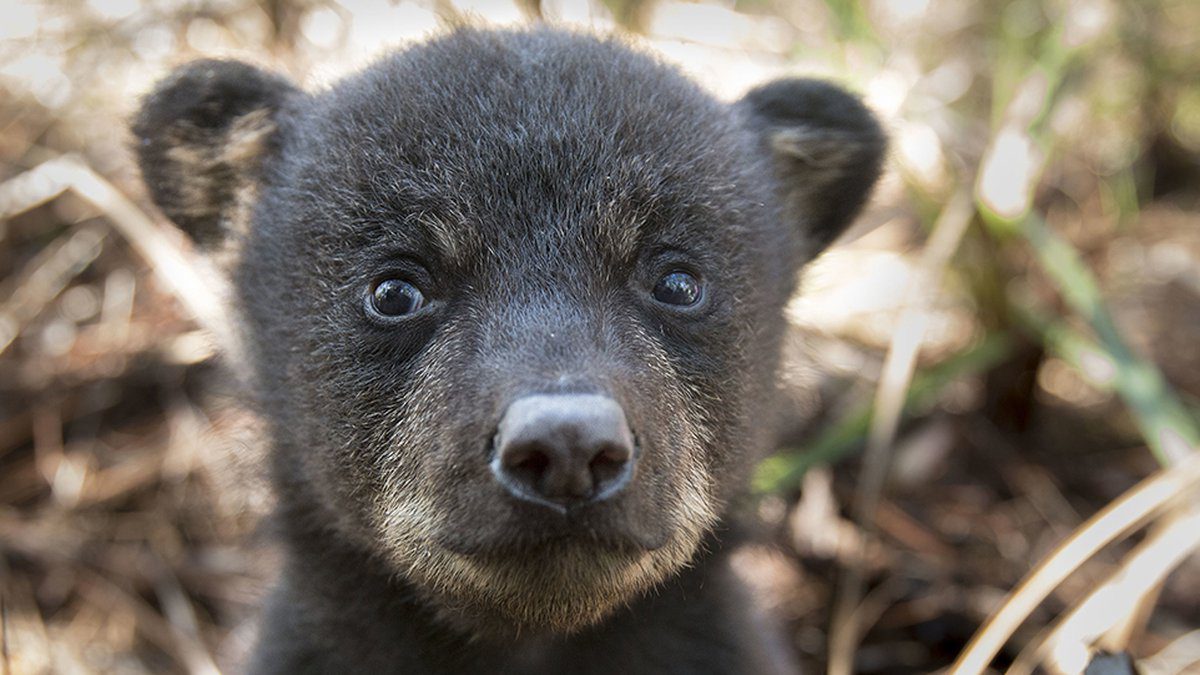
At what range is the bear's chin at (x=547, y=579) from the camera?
103 inches

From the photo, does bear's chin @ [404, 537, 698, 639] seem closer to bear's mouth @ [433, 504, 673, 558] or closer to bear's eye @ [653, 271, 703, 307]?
bear's mouth @ [433, 504, 673, 558]

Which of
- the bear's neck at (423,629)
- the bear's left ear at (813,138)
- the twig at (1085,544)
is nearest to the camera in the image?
the bear's neck at (423,629)

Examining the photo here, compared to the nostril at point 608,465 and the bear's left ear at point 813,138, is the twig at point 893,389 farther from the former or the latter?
the nostril at point 608,465

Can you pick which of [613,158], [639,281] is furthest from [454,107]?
[639,281]

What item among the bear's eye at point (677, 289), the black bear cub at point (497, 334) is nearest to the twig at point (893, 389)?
the black bear cub at point (497, 334)

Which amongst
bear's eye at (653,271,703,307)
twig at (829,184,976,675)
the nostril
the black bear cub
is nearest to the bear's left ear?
the black bear cub

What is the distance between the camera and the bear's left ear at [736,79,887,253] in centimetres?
388

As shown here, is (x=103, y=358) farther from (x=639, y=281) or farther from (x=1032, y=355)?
(x=1032, y=355)

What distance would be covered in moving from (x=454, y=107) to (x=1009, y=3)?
189 inches

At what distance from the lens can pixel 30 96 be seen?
693 centimetres

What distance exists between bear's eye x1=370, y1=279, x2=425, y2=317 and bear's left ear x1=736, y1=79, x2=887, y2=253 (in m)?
1.44

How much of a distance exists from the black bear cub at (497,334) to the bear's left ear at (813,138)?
5cm

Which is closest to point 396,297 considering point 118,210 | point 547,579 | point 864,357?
point 547,579

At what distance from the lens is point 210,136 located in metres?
3.61
